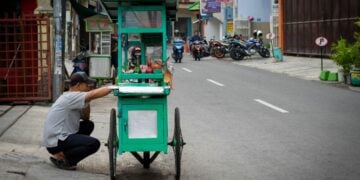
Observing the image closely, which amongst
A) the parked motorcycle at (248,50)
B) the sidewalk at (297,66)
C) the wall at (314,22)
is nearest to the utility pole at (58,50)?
the sidewalk at (297,66)

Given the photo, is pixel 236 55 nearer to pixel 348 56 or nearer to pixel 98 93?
pixel 348 56

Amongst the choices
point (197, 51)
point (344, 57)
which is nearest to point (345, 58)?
point (344, 57)

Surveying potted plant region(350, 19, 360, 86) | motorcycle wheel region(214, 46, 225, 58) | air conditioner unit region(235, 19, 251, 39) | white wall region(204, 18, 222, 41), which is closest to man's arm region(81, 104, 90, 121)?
potted plant region(350, 19, 360, 86)

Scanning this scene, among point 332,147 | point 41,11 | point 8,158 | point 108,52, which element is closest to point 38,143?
point 8,158

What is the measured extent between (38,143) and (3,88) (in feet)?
16.9

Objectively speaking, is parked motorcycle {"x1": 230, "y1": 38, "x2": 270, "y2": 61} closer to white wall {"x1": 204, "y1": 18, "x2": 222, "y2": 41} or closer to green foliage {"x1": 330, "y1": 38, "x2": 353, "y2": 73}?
green foliage {"x1": 330, "y1": 38, "x2": 353, "y2": 73}

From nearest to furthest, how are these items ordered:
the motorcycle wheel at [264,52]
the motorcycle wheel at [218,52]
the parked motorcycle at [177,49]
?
the parked motorcycle at [177,49] < the motorcycle wheel at [264,52] < the motorcycle wheel at [218,52]

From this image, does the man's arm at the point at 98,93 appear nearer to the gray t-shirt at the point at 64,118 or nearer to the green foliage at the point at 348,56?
the gray t-shirt at the point at 64,118

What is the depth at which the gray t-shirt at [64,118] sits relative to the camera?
782 cm

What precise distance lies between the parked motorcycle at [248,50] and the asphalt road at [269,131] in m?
15.3

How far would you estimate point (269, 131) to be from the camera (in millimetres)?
11766

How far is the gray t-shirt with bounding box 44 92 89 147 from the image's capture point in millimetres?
7820

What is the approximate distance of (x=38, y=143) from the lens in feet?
34.0

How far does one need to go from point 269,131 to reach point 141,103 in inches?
185
